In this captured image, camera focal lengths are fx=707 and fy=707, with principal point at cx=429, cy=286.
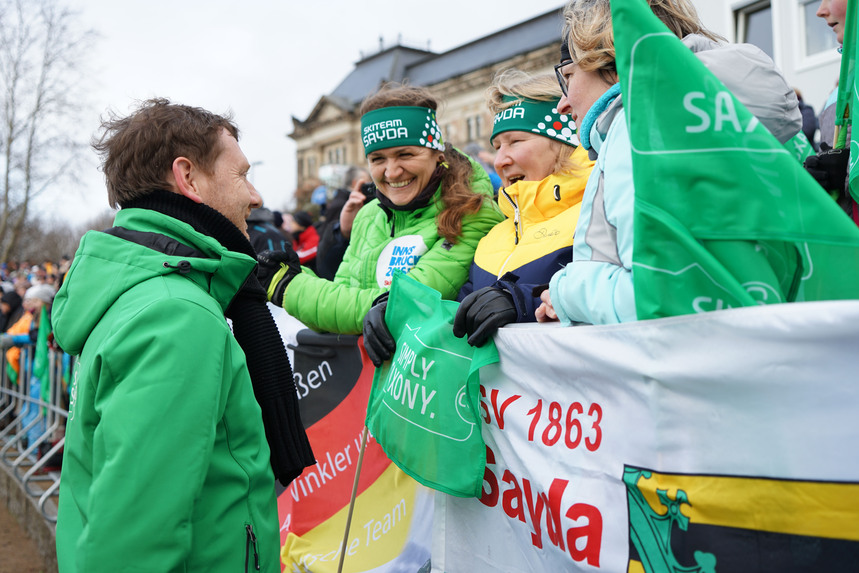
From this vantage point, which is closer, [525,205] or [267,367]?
[267,367]

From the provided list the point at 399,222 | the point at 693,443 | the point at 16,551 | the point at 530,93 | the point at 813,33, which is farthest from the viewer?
the point at 813,33

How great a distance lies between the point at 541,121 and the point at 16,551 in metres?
5.53

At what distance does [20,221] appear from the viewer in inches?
1243

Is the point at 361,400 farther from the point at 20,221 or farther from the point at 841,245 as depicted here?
the point at 20,221

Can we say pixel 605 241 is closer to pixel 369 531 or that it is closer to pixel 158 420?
pixel 158 420

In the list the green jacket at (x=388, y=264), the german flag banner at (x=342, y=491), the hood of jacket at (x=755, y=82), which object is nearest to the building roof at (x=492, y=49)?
the green jacket at (x=388, y=264)

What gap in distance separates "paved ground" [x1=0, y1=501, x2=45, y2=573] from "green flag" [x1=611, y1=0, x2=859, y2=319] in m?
5.49

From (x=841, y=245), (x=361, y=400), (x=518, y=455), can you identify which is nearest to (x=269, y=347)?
(x=518, y=455)

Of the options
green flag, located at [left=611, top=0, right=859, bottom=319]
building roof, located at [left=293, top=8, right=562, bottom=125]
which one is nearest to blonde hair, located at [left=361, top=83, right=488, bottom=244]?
green flag, located at [left=611, top=0, right=859, bottom=319]

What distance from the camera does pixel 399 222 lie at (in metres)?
3.49

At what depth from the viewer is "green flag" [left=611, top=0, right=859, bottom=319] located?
4.29 feet

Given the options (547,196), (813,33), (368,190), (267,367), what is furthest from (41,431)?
(813,33)

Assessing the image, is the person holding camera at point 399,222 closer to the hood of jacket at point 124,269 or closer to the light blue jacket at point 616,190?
the hood of jacket at point 124,269

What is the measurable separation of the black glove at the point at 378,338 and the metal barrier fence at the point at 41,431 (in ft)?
12.7
